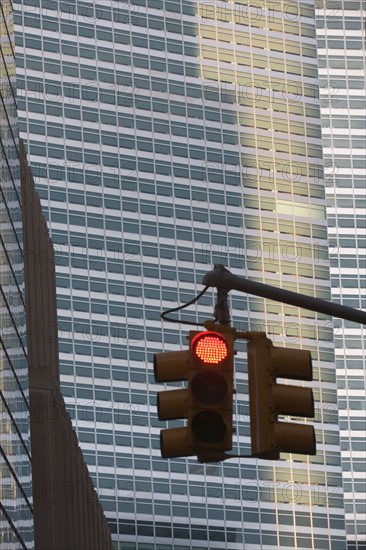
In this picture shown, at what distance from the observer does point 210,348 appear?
15.5 metres

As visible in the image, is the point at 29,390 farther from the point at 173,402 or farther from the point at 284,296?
the point at 173,402

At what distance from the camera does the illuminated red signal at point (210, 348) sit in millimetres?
15422

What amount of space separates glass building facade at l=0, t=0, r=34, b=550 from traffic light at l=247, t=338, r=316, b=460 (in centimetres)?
2997

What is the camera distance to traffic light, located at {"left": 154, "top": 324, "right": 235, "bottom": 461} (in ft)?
49.8

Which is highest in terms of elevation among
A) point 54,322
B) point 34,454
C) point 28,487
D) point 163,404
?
point 54,322

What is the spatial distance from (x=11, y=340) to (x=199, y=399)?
38957 mm

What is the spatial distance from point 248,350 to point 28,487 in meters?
44.9

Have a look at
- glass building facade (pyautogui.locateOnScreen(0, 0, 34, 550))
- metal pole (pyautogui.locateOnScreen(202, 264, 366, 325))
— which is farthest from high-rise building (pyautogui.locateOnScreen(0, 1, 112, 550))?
metal pole (pyautogui.locateOnScreen(202, 264, 366, 325))

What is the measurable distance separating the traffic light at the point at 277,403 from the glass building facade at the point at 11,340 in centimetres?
2997

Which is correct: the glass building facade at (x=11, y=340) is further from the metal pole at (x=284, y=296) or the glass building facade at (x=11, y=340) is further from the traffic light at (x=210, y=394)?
the traffic light at (x=210, y=394)

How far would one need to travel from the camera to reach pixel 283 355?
15.5 m

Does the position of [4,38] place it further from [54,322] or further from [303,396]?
[303,396]

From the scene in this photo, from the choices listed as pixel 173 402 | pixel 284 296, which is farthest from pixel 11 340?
pixel 173 402

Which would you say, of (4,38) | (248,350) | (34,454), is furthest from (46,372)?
(248,350)
